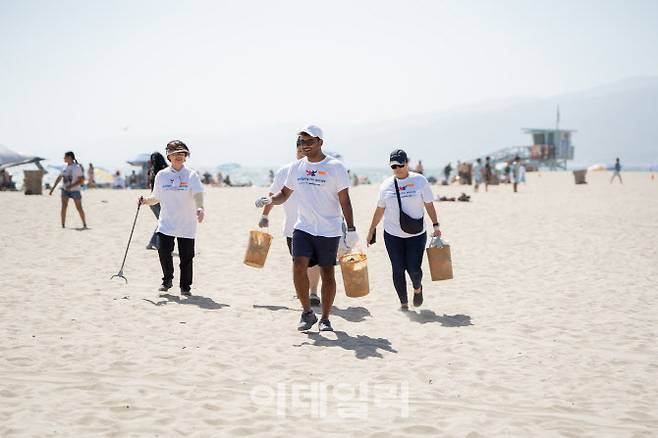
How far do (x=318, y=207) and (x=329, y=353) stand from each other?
4.28ft

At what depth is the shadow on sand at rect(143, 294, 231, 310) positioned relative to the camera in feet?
23.0

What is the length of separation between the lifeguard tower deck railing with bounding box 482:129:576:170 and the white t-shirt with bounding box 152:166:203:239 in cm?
5742

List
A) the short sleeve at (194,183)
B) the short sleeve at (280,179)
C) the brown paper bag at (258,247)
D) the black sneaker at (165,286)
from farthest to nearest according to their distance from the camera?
the black sneaker at (165,286) → the short sleeve at (194,183) → the brown paper bag at (258,247) → the short sleeve at (280,179)

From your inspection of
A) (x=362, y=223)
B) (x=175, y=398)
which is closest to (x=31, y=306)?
(x=175, y=398)

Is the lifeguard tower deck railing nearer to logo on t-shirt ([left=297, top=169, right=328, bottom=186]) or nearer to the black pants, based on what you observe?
the black pants

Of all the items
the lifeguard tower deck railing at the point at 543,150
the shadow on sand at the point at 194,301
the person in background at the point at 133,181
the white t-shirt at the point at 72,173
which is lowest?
the shadow on sand at the point at 194,301

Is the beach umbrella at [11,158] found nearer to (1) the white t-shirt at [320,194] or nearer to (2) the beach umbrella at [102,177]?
(2) the beach umbrella at [102,177]

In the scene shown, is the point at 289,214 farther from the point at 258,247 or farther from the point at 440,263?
the point at 440,263

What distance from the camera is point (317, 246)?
5.68m

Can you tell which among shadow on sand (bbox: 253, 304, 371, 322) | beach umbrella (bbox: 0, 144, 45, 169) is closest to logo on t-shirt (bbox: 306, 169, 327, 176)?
shadow on sand (bbox: 253, 304, 371, 322)

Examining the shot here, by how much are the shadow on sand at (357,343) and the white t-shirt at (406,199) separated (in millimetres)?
1401

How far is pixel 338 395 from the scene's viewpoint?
4.27 meters

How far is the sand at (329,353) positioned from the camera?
3.87 meters

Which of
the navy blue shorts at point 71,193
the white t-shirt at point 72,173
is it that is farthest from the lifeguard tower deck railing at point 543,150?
the white t-shirt at point 72,173
